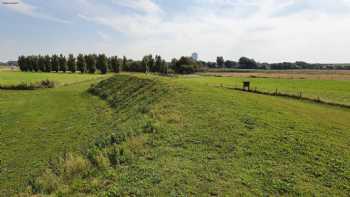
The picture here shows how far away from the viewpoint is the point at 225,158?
7848mm

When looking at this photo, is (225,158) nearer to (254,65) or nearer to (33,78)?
(33,78)

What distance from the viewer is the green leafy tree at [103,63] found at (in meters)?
88.6

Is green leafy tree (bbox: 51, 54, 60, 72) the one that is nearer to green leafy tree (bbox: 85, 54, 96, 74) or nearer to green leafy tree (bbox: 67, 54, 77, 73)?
green leafy tree (bbox: 67, 54, 77, 73)

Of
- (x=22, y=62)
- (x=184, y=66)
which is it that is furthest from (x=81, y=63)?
(x=184, y=66)

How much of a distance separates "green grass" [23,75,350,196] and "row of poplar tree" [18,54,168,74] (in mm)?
79288

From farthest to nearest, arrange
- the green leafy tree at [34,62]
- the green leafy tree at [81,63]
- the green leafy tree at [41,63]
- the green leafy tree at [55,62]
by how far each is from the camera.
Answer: the green leafy tree at [34,62] → the green leafy tree at [41,63] → the green leafy tree at [55,62] → the green leafy tree at [81,63]

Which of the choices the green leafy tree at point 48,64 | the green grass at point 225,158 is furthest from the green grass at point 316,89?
the green leafy tree at point 48,64

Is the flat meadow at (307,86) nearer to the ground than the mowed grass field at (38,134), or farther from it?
farther from it

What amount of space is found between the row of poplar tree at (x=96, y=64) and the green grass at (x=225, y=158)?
3122 inches

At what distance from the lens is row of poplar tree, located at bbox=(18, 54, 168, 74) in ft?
294

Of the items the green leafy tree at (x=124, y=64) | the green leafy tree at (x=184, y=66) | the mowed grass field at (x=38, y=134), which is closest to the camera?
the mowed grass field at (x=38, y=134)

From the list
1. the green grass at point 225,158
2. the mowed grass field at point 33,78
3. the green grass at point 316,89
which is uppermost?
the mowed grass field at point 33,78

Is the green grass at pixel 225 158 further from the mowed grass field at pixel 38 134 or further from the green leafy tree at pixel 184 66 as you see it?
the green leafy tree at pixel 184 66

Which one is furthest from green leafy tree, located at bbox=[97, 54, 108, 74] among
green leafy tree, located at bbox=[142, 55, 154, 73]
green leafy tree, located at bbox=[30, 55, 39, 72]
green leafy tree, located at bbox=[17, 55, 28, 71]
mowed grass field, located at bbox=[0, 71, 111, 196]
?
mowed grass field, located at bbox=[0, 71, 111, 196]
